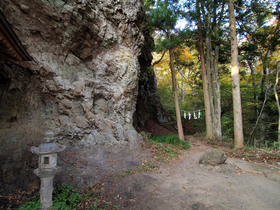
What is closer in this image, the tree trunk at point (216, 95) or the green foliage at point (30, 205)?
the green foliage at point (30, 205)

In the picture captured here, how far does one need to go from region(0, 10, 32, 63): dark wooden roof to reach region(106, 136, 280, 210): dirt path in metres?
4.31

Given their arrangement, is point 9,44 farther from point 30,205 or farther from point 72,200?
point 72,200

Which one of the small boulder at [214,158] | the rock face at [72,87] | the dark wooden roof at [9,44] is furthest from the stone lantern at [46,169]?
the small boulder at [214,158]

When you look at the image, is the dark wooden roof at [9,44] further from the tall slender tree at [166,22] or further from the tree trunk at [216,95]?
the tree trunk at [216,95]

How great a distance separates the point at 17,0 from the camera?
475cm

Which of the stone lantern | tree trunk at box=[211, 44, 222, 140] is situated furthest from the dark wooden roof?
tree trunk at box=[211, 44, 222, 140]

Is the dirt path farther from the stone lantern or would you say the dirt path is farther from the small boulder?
the stone lantern

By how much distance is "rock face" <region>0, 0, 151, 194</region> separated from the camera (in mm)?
4461

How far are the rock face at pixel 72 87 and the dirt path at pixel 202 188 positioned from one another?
4.25ft

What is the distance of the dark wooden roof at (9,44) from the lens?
8.96 ft

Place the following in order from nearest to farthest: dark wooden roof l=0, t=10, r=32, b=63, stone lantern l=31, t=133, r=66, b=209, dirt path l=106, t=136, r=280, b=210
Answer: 1. dark wooden roof l=0, t=10, r=32, b=63
2. stone lantern l=31, t=133, r=66, b=209
3. dirt path l=106, t=136, r=280, b=210

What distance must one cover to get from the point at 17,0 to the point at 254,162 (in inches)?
427

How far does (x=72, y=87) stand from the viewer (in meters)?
5.87

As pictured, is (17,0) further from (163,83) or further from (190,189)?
(163,83)
